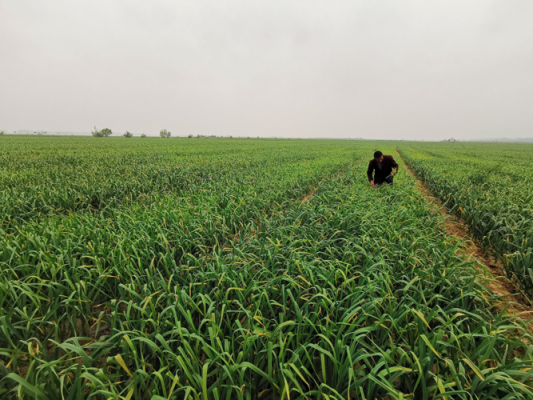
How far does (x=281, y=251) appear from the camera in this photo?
11.4ft

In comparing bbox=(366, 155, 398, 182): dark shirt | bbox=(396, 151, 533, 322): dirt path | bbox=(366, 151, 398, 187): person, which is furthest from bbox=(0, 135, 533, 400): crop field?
bbox=(366, 155, 398, 182): dark shirt

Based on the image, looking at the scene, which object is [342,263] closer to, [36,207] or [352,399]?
[352,399]

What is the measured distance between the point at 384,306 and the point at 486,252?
4241mm

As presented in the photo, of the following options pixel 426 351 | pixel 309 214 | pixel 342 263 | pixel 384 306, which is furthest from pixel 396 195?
pixel 426 351

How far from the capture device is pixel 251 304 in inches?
87.9

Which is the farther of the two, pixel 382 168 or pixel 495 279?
pixel 382 168

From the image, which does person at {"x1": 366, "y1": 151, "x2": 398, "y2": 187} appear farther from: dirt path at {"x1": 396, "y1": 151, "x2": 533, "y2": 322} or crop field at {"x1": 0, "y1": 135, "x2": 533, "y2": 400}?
dirt path at {"x1": 396, "y1": 151, "x2": 533, "y2": 322}

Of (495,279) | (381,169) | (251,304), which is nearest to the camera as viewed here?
(251,304)

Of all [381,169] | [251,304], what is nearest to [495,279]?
[251,304]

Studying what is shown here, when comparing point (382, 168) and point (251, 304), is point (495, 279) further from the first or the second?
point (382, 168)

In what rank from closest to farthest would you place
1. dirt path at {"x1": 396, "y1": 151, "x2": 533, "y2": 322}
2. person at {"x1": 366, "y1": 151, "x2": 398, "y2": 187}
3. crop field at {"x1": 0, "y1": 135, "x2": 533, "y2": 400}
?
1. crop field at {"x1": 0, "y1": 135, "x2": 533, "y2": 400}
2. dirt path at {"x1": 396, "y1": 151, "x2": 533, "y2": 322}
3. person at {"x1": 366, "y1": 151, "x2": 398, "y2": 187}

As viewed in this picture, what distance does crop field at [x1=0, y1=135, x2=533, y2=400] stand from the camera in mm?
1643

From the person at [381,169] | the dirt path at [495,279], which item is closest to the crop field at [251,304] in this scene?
the dirt path at [495,279]

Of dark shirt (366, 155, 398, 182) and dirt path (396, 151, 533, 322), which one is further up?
dark shirt (366, 155, 398, 182)
